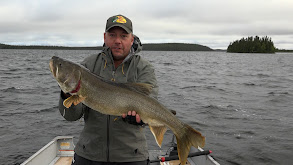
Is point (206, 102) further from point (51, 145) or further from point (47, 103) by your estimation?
point (51, 145)

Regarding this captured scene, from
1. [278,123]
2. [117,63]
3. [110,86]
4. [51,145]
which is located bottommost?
[278,123]

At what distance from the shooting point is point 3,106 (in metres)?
16.5

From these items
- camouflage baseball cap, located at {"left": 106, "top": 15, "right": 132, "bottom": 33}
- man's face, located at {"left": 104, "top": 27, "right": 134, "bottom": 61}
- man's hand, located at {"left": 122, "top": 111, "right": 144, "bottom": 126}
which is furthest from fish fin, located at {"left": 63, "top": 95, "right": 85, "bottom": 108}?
camouflage baseball cap, located at {"left": 106, "top": 15, "right": 132, "bottom": 33}

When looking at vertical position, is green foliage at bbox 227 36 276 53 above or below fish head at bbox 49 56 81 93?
above

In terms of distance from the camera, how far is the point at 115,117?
12.4ft

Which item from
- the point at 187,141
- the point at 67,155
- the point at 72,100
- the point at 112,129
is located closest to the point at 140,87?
the point at 112,129

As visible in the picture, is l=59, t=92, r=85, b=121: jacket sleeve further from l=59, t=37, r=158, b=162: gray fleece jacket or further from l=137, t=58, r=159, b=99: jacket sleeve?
l=137, t=58, r=159, b=99: jacket sleeve

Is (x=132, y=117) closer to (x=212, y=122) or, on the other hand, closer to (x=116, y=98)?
(x=116, y=98)

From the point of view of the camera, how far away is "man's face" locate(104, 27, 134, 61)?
3.92 metres

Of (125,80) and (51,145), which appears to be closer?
(125,80)

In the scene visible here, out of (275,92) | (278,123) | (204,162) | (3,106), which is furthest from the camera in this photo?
(275,92)

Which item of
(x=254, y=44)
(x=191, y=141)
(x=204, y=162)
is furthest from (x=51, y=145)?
(x=254, y=44)

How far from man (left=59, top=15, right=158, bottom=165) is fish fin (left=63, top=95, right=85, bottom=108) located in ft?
0.55

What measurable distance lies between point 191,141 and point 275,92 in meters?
22.4
